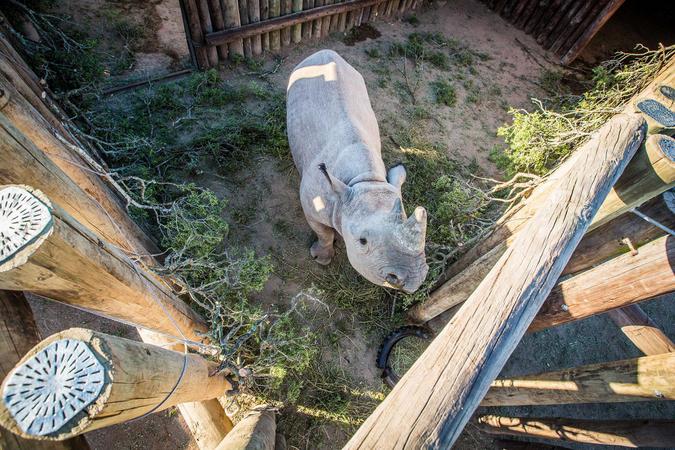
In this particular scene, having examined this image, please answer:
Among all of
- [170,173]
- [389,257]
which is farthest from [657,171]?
[170,173]

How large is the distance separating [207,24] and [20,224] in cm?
646

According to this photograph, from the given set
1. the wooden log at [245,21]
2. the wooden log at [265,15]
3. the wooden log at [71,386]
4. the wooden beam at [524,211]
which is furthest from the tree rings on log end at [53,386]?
the wooden log at [265,15]

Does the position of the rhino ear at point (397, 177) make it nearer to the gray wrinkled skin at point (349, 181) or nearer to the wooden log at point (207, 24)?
the gray wrinkled skin at point (349, 181)

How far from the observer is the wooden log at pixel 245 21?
21.4 feet

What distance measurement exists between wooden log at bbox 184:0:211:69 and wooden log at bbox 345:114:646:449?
652cm

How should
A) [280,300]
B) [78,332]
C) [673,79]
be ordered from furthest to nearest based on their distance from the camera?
[280,300] → [673,79] → [78,332]

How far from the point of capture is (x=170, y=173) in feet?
17.9

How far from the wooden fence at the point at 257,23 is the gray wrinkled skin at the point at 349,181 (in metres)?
2.36

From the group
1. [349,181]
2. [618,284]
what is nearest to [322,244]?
[349,181]

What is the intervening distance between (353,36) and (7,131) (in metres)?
8.23

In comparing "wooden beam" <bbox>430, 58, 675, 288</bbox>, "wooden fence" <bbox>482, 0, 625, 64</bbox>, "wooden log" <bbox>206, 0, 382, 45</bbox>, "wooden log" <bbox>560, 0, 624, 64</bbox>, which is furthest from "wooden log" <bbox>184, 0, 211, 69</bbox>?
"wooden log" <bbox>560, 0, 624, 64</bbox>

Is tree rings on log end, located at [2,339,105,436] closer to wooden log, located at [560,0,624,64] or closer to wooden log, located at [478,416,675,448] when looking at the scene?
wooden log, located at [478,416,675,448]

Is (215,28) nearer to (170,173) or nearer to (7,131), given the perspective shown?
(170,173)

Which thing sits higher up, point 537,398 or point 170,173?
point 537,398
